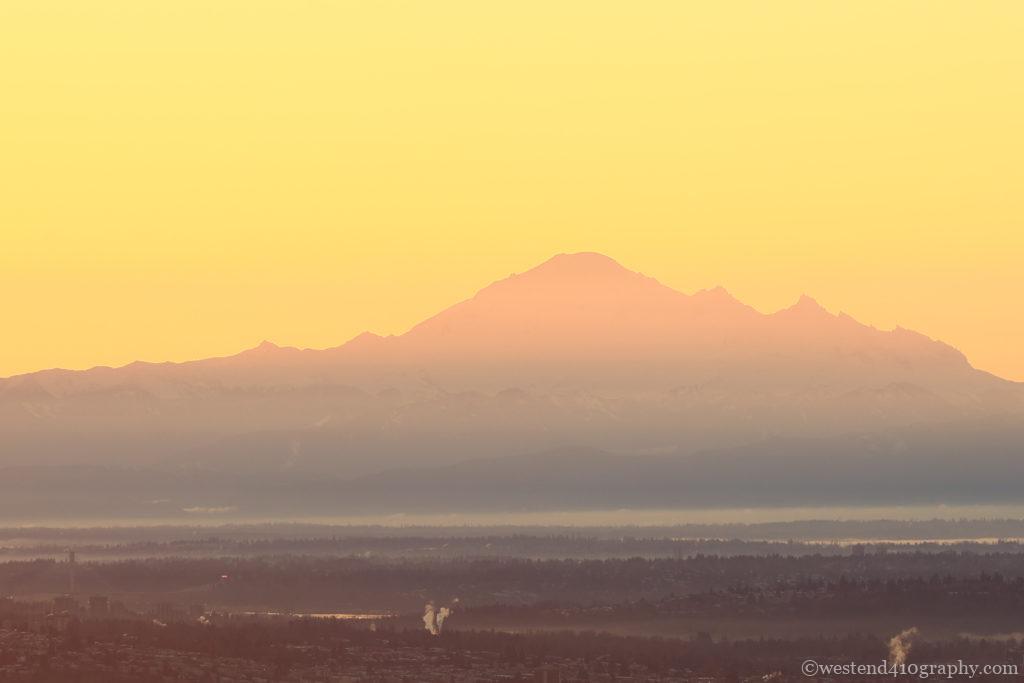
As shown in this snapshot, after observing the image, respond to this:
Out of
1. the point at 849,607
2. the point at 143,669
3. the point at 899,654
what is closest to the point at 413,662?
the point at 143,669

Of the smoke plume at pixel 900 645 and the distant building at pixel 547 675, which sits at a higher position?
the smoke plume at pixel 900 645

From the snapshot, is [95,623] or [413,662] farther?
[95,623]

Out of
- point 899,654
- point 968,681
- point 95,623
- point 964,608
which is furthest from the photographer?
point 964,608

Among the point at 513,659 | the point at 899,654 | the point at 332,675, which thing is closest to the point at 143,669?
the point at 332,675

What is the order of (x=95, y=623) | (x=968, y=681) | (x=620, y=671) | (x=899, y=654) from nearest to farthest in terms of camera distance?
1. (x=968, y=681)
2. (x=620, y=671)
3. (x=899, y=654)
4. (x=95, y=623)

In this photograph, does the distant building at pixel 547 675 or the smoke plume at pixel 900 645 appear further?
the smoke plume at pixel 900 645

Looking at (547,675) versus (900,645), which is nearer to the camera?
(547,675)

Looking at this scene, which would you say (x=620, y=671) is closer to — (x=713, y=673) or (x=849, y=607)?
(x=713, y=673)

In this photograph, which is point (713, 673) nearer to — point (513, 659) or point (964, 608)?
point (513, 659)

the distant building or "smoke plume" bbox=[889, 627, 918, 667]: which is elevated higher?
"smoke plume" bbox=[889, 627, 918, 667]

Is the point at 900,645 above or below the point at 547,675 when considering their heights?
above

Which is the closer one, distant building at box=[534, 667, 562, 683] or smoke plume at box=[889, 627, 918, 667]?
distant building at box=[534, 667, 562, 683]
